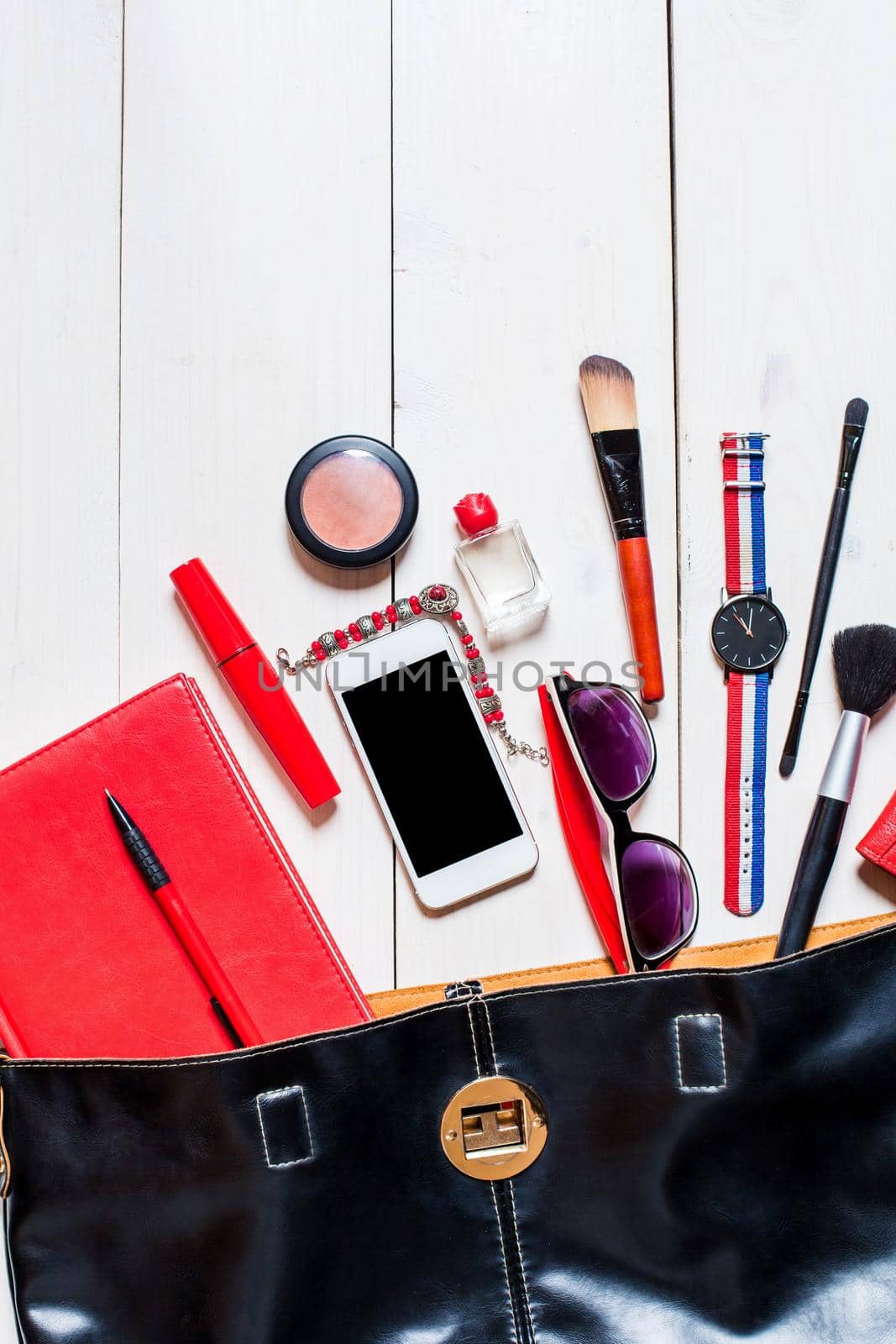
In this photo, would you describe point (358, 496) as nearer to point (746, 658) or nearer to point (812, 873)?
point (746, 658)

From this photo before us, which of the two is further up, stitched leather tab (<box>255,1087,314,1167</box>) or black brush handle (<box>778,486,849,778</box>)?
black brush handle (<box>778,486,849,778</box>)

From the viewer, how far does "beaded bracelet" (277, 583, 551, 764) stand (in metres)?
0.72

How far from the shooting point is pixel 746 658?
28.6 inches

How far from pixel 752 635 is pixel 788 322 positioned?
22 centimetres

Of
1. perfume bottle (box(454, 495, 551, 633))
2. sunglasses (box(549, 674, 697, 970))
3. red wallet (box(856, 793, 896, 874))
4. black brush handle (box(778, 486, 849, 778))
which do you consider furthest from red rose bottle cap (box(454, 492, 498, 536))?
red wallet (box(856, 793, 896, 874))

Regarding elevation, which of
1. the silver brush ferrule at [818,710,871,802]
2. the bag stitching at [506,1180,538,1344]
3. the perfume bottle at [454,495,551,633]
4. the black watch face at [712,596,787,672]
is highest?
the perfume bottle at [454,495,551,633]

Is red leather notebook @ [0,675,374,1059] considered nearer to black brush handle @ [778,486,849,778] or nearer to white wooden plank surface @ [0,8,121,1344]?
white wooden plank surface @ [0,8,121,1344]

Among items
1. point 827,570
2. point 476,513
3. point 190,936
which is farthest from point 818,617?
point 190,936

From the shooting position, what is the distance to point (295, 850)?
730 millimetres

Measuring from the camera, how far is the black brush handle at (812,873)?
2.29 ft

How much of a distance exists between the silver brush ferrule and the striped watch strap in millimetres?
43

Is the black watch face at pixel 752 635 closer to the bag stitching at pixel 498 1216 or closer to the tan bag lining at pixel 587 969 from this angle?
the tan bag lining at pixel 587 969

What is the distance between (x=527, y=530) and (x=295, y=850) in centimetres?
27

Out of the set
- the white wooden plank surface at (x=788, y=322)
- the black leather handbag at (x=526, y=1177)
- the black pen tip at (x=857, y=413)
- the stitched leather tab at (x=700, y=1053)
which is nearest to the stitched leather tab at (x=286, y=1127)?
the black leather handbag at (x=526, y=1177)
